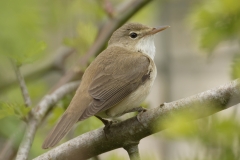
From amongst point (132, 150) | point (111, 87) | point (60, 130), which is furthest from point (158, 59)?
point (132, 150)

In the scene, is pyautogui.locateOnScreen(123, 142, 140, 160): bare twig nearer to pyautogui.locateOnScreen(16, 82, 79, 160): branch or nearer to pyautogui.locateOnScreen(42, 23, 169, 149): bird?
pyautogui.locateOnScreen(42, 23, 169, 149): bird

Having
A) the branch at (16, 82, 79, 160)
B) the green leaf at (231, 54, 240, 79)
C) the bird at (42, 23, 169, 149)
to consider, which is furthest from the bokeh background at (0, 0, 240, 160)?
the bird at (42, 23, 169, 149)

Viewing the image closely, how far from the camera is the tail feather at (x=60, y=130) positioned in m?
2.69

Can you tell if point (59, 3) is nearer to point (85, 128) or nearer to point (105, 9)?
point (105, 9)

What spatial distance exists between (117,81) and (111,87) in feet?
0.39

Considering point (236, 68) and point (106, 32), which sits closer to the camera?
point (236, 68)

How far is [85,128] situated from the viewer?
326 cm

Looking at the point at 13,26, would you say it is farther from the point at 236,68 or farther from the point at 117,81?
the point at 117,81

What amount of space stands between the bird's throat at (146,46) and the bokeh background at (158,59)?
390 mm

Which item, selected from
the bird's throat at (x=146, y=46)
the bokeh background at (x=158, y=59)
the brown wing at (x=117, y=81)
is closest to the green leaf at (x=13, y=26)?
the bokeh background at (x=158, y=59)

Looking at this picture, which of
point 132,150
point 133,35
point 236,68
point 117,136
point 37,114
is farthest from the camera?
point 133,35

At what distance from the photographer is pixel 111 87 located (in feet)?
10.9

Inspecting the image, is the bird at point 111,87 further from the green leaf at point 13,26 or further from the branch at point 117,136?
the green leaf at point 13,26

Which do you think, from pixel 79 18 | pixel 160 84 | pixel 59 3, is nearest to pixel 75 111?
pixel 59 3
